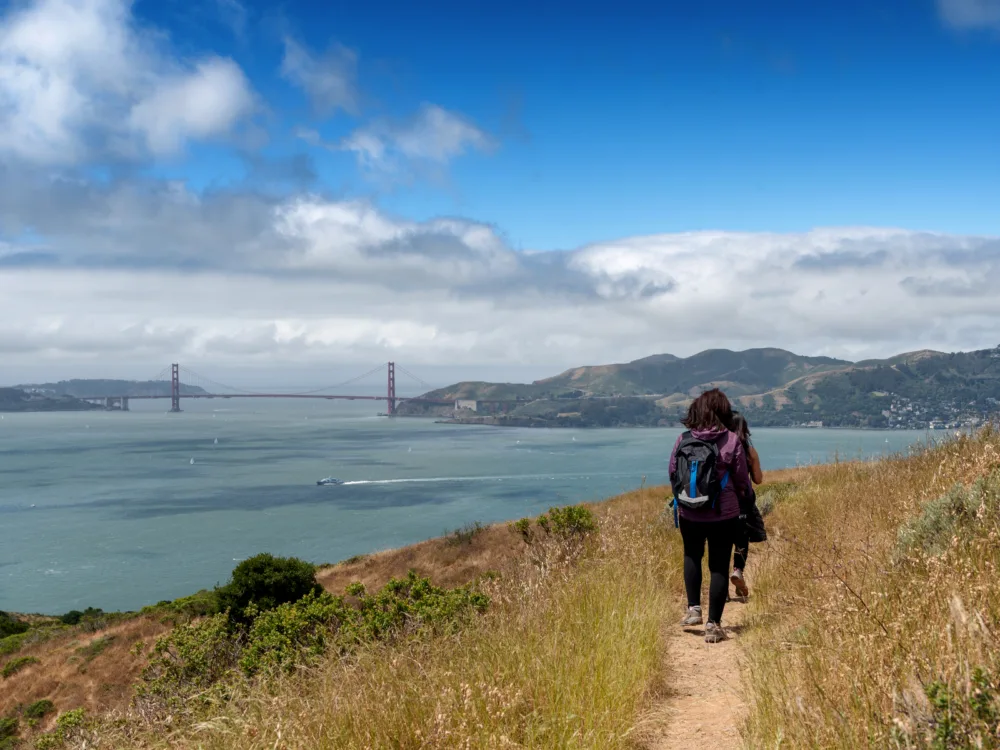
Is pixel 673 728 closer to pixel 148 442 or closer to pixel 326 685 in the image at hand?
pixel 326 685

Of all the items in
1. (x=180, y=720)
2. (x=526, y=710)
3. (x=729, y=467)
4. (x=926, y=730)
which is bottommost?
(x=180, y=720)

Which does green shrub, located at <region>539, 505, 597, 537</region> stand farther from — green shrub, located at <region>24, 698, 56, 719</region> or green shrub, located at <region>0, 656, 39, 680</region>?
green shrub, located at <region>0, 656, 39, 680</region>

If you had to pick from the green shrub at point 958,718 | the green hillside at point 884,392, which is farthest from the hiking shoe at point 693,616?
the green hillside at point 884,392

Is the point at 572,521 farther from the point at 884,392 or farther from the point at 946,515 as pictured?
the point at 884,392

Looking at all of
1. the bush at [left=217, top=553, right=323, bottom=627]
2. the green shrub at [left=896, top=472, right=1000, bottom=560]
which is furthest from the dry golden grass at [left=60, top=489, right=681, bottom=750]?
the bush at [left=217, top=553, right=323, bottom=627]

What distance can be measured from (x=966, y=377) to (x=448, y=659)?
18268cm

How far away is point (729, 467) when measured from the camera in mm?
4871

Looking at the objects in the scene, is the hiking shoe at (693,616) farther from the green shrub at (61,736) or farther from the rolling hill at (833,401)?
the rolling hill at (833,401)

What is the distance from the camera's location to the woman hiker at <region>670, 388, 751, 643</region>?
4801 mm

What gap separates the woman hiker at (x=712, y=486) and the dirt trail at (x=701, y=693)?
206 mm

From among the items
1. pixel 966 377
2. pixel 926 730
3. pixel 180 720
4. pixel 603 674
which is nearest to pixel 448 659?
pixel 603 674

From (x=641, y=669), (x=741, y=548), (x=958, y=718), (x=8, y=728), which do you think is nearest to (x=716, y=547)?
(x=741, y=548)

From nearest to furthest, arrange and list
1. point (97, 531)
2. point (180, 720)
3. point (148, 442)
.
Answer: point (180, 720)
point (97, 531)
point (148, 442)

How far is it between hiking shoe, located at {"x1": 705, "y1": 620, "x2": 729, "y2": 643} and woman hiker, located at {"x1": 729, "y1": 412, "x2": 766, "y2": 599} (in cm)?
58
